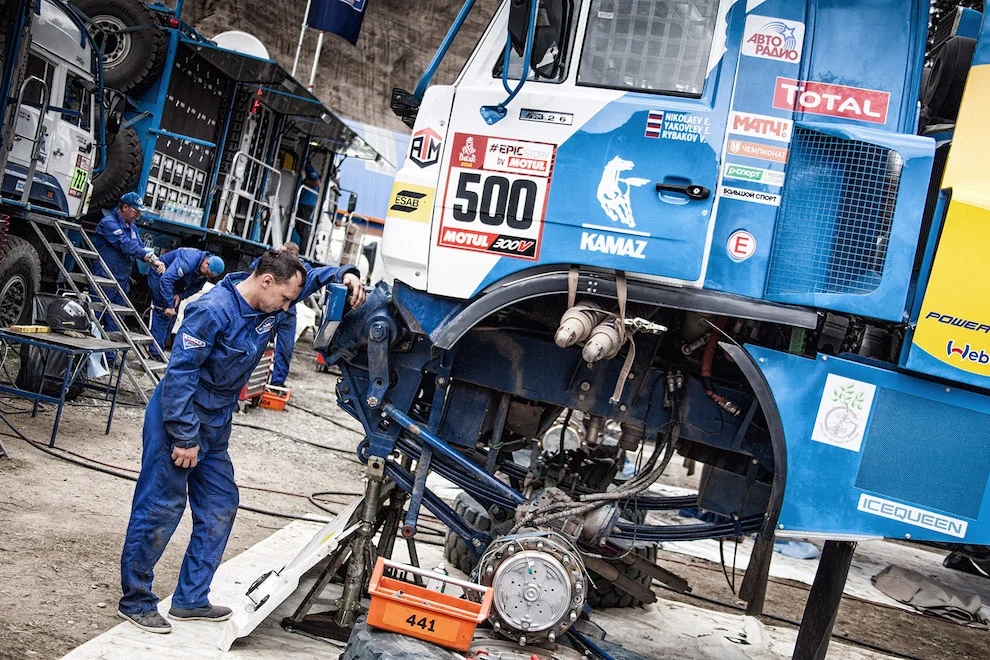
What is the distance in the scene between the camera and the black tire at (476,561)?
5512 mm

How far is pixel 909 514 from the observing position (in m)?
3.59

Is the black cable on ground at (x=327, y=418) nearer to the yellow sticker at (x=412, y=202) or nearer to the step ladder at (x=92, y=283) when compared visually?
the step ladder at (x=92, y=283)

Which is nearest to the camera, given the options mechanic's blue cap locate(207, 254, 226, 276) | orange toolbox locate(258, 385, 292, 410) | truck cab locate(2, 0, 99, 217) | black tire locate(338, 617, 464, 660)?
black tire locate(338, 617, 464, 660)

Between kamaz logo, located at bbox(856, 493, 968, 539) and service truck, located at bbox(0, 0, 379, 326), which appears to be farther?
service truck, located at bbox(0, 0, 379, 326)

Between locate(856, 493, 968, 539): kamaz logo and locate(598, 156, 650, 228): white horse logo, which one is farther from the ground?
locate(598, 156, 650, 228): white horse logo

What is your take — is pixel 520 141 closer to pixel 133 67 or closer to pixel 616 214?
pixel 616 214

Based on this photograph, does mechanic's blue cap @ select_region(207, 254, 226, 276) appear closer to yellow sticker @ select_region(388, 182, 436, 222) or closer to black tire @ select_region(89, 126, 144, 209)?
black tire @ select_region(89, 126, 144, 209)

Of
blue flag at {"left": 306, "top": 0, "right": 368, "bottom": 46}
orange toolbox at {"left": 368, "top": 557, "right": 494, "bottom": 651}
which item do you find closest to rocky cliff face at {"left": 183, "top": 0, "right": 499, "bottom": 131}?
blue flag at {"left": 306, "top": 0, "right": 368, "bottom": 46}

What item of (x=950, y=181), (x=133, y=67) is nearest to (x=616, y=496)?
(x=950, y=181)

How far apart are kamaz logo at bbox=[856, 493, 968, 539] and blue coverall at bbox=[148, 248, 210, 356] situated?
735 centimetres

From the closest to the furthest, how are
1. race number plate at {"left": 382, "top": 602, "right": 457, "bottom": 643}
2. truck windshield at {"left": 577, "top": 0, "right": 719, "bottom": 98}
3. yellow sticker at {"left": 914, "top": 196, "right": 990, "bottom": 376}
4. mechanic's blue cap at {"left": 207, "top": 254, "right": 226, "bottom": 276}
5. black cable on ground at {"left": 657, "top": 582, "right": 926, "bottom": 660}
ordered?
yellow sticker at {"left": 914, "top": 196, "right": 990, "bottom": 376} < race number plate at {"left": 382, "top": 602, "right": 457, "bottom": 643} < truck windshield at {"left": 577, "top": 0, "right": 719, "bottom": 98} < black cable on ground at {"left": 657, "top": 582, "right": 926, "bottom": 660} < mechanic's blue cap at {"left": 207, "top": 254, "right": 226, "bottom": 276}

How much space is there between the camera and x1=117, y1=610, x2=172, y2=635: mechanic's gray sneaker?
3785 mm

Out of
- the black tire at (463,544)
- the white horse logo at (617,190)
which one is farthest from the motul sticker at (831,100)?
the black tire at (463,544)

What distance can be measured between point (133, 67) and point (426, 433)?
8.12m
